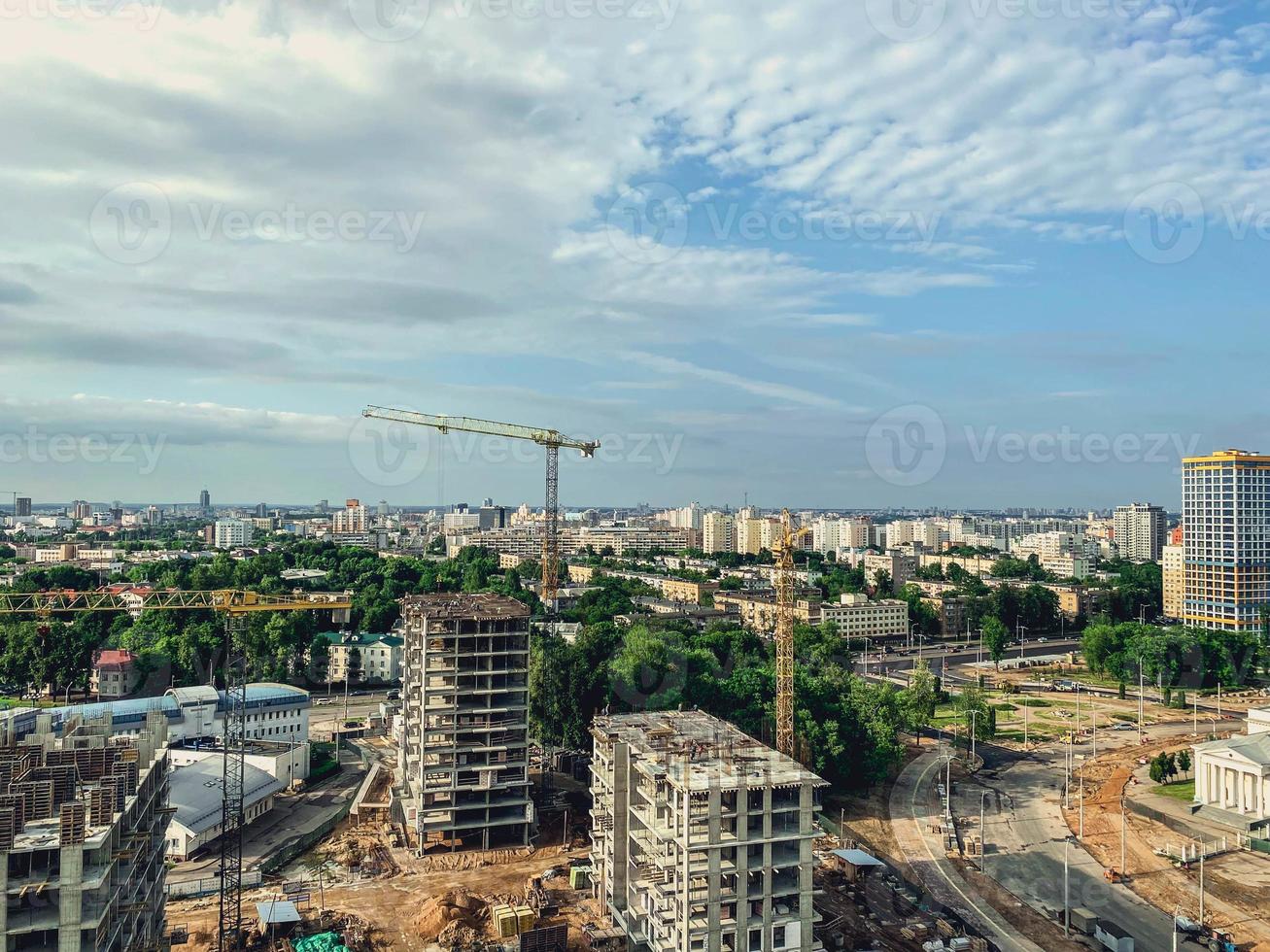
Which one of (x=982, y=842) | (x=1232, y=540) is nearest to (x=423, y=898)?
(x=982, y=842)

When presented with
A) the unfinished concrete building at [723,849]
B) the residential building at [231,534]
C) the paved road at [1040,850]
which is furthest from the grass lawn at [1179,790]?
the residential building at [231,534]

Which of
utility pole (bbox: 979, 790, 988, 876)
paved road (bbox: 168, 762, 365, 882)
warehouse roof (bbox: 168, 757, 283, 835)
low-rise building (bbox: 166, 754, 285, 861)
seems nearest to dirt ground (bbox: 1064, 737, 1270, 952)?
utility pole (bbox: 979, 790, 988, 876)

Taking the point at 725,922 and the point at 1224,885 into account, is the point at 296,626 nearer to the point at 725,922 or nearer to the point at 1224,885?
the point at 725,922

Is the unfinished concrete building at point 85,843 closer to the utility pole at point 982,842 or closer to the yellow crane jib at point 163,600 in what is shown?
the yellow crane jib at point 163,600

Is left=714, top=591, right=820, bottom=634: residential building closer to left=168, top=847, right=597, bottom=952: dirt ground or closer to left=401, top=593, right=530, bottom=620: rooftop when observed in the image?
left=401, top=593, right=530, bottom=620: rooftop

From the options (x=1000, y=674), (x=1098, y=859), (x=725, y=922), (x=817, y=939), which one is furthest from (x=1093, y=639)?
(x=725, y=922)

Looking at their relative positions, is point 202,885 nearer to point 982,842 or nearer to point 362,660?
point 982,842
